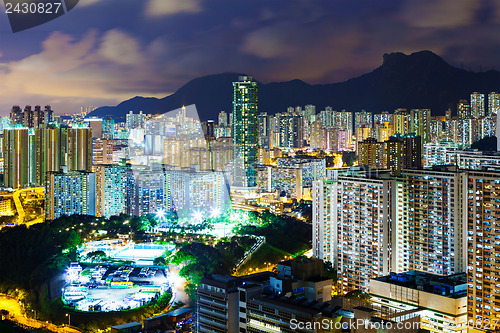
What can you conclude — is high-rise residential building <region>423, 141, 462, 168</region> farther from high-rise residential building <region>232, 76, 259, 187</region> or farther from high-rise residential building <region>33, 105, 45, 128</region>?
high-rise residential building <region>33, 105, 45, 128</region>

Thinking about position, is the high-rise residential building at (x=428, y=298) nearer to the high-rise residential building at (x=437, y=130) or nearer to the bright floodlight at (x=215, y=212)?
the bright floodlight at (x=215, y=212)

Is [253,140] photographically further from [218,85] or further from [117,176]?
[117,176]

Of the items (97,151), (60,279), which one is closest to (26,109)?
(97,151)

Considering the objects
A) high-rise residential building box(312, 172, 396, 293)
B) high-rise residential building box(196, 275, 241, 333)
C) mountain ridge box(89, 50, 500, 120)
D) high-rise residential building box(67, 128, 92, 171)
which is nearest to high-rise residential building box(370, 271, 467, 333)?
high-rise residential building box(196, 275, 241, 333)

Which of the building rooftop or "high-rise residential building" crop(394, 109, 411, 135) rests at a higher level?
"high-rise residential building" crop(394, 109, 411, 135)

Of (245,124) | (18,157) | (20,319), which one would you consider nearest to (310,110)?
(245,124)

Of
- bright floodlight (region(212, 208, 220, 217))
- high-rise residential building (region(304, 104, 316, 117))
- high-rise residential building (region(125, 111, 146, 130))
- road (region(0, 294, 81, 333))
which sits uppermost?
high-rise residential building (region(304, 104, 316, 117))
